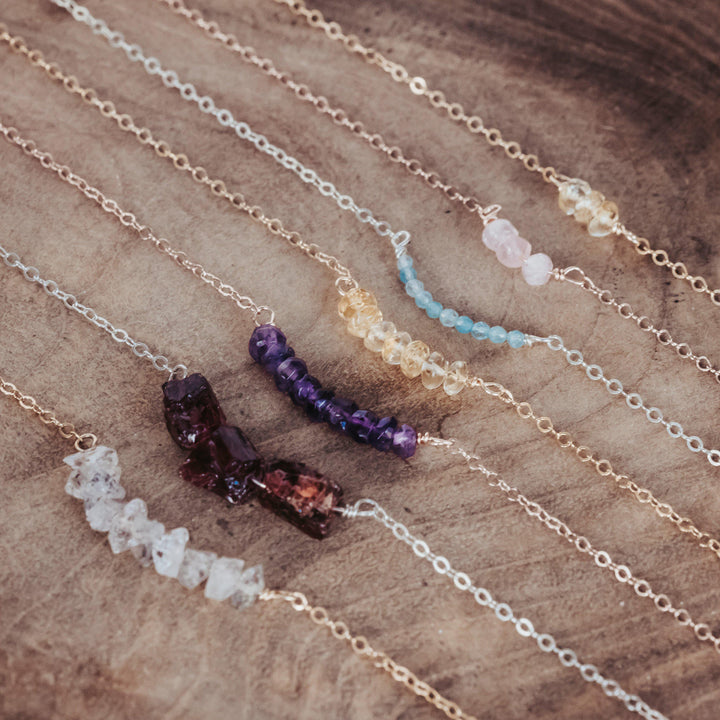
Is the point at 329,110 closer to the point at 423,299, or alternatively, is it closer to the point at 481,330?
the point at 423,299

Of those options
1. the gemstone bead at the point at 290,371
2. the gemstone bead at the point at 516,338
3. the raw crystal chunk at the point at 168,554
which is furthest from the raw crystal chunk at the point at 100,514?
the gemstone bead at the point at 516,338

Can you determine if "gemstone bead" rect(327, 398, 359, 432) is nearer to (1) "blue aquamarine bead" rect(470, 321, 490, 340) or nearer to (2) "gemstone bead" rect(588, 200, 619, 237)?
(1) "blue aquamarine bead" rect(470, 321, 490, 340)

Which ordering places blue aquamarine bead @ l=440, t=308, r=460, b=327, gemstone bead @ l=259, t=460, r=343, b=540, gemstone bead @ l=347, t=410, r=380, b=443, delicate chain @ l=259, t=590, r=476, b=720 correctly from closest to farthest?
delicate chain @ l=259, t=590, r=476, b=720 < gemstone bead @ l=259, t=460, r=343, b=540 < gemstone bead @ l=347, t=410, r=380, b=443 < blue aquamarine bead @ l=440, t=308, r=460, b=327

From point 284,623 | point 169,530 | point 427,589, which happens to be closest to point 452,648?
point 427,589

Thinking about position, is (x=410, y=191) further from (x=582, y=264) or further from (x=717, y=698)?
(x=717, y=698)

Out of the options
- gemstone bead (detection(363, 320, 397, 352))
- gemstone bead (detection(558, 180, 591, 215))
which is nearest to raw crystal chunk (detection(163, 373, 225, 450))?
gemstone bead (detection(363, 320, 397, 352))

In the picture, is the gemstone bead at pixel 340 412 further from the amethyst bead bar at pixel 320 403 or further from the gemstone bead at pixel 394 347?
the gemstone bead at pixel 394 347

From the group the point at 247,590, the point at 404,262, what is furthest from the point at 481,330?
the point at 247,590
